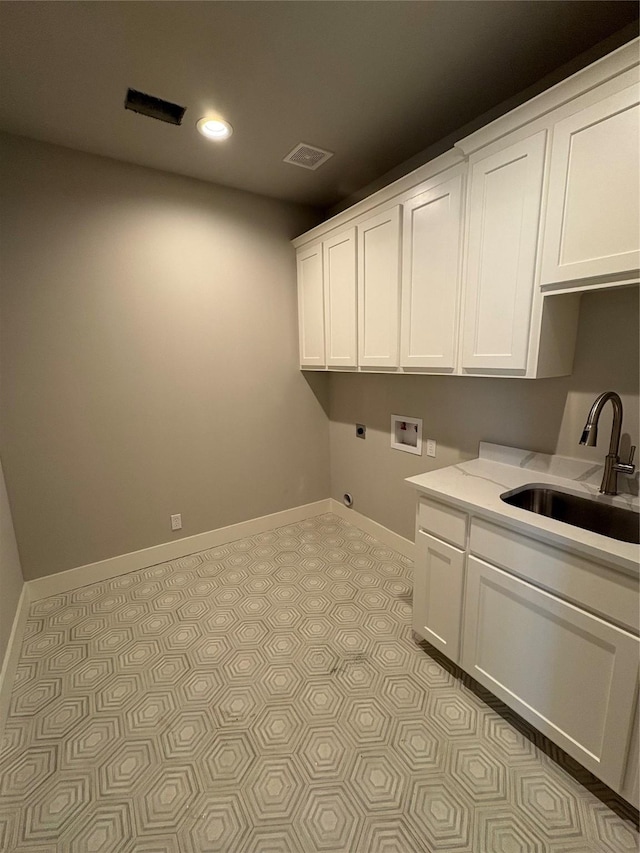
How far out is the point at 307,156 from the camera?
2.23m

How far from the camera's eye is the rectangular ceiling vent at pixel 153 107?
1716mm

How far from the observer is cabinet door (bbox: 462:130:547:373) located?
4.65ft

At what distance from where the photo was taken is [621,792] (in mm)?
1139

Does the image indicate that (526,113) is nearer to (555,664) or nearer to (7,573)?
(555,664)

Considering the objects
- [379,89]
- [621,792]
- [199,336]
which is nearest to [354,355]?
[199,336]

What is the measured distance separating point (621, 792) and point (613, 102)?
2.21 metres

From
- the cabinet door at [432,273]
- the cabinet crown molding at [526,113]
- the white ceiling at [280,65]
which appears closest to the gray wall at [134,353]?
the white ceiling at [280,65]

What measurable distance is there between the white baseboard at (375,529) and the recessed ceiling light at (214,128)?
9.01ft

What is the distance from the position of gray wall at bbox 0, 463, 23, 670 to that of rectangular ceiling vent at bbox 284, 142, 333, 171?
101 inches

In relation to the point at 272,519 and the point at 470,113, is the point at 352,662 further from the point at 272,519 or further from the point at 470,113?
the point at 470,113

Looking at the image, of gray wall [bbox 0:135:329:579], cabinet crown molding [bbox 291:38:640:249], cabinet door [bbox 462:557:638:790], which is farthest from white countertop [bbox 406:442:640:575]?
gray wall [bbox 0:135:329:579]

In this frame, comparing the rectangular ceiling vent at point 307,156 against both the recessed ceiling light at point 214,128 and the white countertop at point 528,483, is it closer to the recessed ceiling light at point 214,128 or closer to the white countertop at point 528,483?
the recessed ceiling light at point 214,128

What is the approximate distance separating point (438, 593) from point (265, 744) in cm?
95

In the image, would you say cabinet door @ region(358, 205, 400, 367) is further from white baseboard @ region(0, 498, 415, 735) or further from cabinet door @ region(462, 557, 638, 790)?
white baseboard @ region(0, 498, 415, 735)
